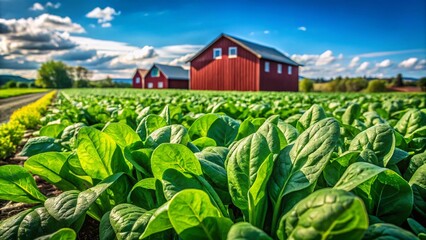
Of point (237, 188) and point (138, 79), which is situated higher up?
point (138, 79)

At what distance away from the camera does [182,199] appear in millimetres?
829

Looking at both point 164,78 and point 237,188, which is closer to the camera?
point 237,188

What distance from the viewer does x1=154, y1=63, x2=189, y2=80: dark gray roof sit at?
45.8 meters

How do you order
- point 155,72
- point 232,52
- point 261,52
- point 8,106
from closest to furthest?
point 8,106 < point 232,52 < point 261,52 < point 155,72

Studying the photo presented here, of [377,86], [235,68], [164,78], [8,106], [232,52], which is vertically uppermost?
[232,52]

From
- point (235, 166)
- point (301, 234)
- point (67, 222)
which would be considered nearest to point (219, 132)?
point (235, 166)

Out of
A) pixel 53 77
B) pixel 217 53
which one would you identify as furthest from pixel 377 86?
pixel 53 77

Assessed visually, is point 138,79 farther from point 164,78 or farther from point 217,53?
point 217,53

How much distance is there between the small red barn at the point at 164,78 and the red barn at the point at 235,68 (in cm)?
1210

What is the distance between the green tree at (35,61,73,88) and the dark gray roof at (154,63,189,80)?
209 ft

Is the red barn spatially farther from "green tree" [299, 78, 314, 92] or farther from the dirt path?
the dirt path

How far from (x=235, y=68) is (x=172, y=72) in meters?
18.6

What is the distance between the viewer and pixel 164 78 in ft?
149

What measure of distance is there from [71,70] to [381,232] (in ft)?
382
